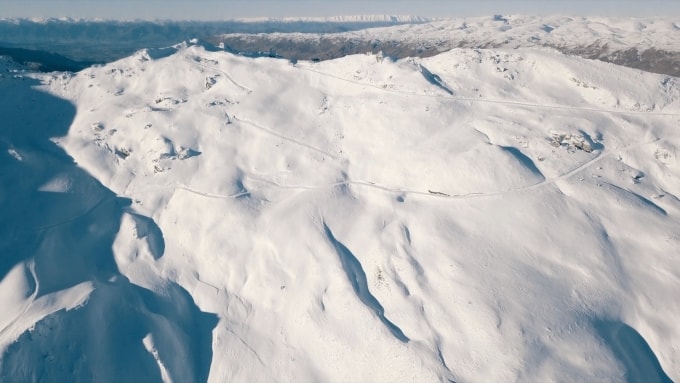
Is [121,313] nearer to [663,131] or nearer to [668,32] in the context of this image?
[663,131]

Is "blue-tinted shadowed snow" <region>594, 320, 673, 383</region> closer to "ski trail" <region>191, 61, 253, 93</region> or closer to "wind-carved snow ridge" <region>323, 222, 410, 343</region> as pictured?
"wind-carved snow ridge" <region>323, 222, 410, 343</region>

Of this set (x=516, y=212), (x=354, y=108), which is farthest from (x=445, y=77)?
(x=516, y=212)

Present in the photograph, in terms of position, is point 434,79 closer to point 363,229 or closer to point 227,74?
point 363,229

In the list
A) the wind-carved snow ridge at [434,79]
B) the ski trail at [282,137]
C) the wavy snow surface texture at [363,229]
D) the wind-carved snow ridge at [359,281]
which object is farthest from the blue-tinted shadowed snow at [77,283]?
the wind-carved snow ridge at [434,79]

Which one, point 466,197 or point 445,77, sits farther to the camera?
point 445,77

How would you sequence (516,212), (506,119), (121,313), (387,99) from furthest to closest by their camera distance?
(387,99)
(506,119)
(516,212)
(121,313)

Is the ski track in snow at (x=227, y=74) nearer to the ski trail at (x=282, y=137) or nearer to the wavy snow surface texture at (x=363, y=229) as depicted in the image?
the wavy snow surface texture at (x=363, y=229)

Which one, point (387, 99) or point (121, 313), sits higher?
point (387, 99)
